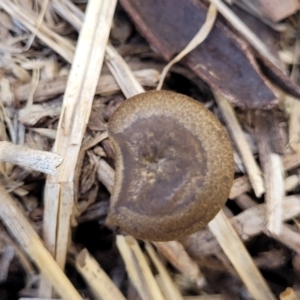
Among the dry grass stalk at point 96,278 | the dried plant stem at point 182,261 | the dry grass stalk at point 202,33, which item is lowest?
the dry grass stalk at point 96,278

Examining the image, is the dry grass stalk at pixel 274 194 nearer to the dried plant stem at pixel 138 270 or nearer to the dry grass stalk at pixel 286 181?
the dry grass stalk at pixel 286 181

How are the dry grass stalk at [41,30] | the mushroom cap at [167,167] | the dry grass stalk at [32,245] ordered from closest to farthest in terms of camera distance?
the mushroom cap at [167,167]
the dry grass stalk at [32,245]
the dry grass stalk at [41,30]

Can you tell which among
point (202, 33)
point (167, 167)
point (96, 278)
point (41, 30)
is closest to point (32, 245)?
point (96, 278)

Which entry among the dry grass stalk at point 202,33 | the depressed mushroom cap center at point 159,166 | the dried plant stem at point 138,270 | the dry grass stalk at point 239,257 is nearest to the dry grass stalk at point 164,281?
the dried plant stem at point 138,270

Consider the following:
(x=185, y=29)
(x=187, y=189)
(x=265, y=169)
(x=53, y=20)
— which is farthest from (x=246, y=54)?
(x=53, y=20)

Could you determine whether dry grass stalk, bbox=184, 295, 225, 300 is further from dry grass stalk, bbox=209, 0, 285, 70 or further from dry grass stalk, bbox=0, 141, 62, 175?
dry grass stalk, bbox=209, 0, 285, 70
